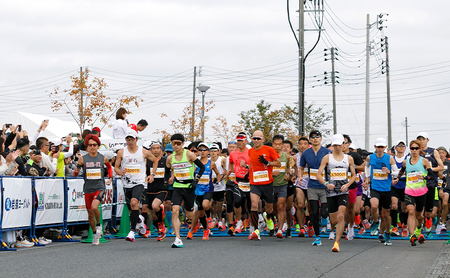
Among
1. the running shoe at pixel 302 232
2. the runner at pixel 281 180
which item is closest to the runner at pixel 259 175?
the runner at pixel 281 180

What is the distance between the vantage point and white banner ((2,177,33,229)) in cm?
1130

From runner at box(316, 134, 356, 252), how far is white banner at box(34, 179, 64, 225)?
17.7 ft

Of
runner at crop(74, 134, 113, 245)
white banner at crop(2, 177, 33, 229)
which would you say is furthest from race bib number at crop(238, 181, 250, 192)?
white banner at crop(2, 177, 33, 229)

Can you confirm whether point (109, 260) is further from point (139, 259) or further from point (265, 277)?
point (265, 277)

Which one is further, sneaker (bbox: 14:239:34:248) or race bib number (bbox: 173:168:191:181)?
race bib number (bbox: 173:168:191:181)

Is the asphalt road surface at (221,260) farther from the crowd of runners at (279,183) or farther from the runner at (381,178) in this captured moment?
the runner at (381,178)

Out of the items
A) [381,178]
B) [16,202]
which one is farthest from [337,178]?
[16,202]

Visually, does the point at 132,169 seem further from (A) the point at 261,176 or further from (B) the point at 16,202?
(A) the point at 261,176

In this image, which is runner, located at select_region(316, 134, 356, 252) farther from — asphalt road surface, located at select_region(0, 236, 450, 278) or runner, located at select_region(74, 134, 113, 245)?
runner, located at select_region(74, 134, 113, 245)

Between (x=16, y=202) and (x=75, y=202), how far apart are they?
2.21m

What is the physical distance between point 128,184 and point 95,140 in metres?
1.12

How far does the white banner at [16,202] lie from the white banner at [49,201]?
300mm

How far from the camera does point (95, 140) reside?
1238 centimetres

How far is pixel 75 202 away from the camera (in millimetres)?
13750
